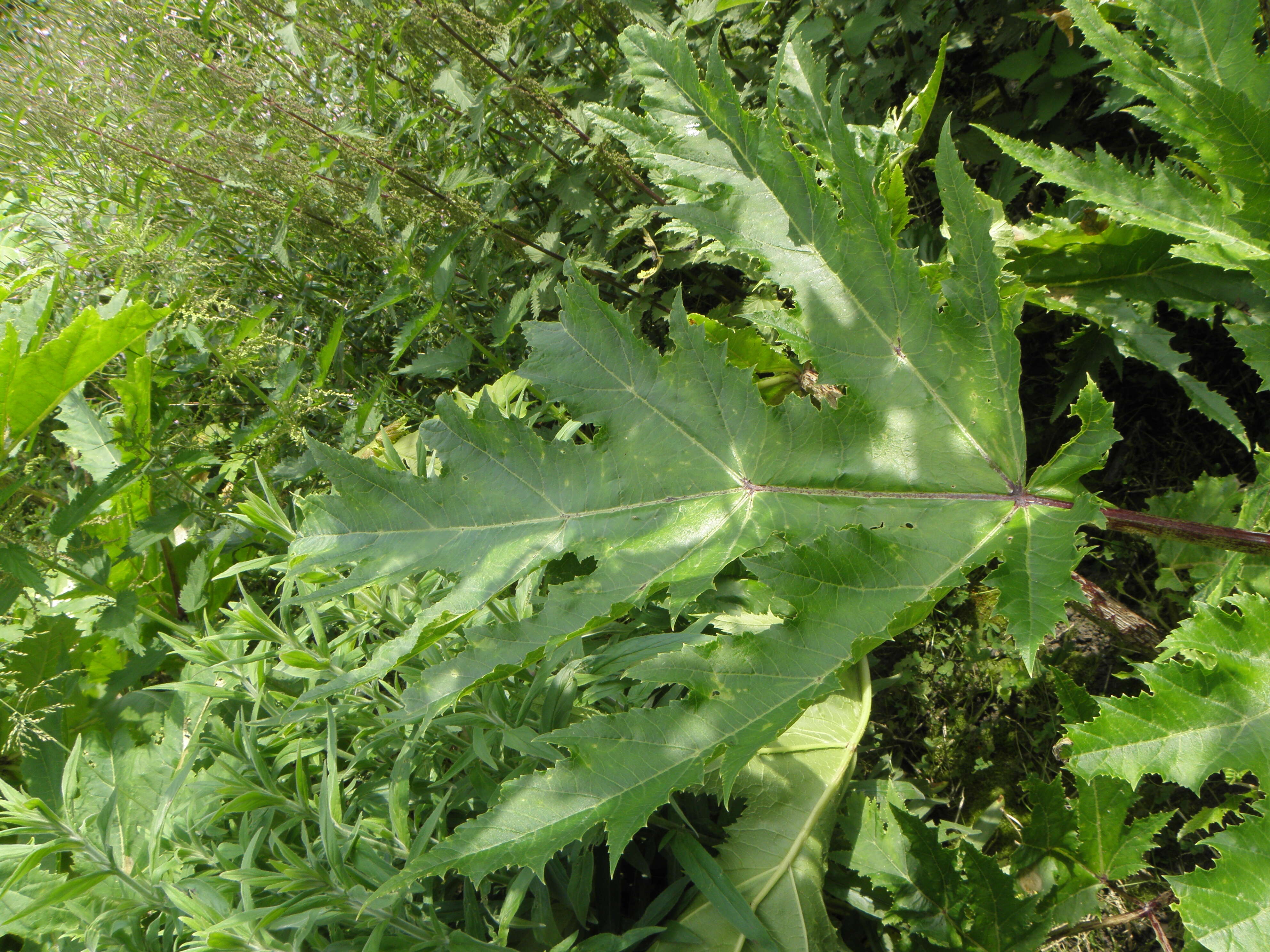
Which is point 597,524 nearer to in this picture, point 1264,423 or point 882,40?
point 1264,423

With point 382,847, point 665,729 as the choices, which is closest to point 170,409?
point 382,847

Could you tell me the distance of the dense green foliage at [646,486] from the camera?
1015mm

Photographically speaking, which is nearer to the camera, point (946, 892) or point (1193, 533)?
point (1193, 533)

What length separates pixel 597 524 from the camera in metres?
1.12

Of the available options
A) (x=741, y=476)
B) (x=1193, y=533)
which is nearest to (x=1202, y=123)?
(x=1193, y=533)

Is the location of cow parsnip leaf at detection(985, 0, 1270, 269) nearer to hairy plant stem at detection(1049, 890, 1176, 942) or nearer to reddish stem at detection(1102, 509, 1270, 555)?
reddish stem at detection(1102, 509, 1270, 555)

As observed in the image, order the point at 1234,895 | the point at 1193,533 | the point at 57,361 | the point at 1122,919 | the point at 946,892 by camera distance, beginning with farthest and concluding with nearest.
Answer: the point at 57,361
the point at 1122,919
the point at 946,892
the point at 1193,533
the point at 1234,895

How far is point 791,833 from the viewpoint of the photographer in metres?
1.48

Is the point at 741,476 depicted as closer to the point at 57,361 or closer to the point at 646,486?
the point at 646,486

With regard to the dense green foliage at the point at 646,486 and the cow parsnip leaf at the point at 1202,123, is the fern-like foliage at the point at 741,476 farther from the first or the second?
the cow parsnip leaf at the point at 1202,123

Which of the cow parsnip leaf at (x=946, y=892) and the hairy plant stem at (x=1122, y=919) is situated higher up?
the cow parsnip leaf at (x=946, y=892)

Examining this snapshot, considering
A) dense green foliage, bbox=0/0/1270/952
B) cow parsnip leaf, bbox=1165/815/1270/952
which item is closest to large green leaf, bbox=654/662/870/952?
dense green foliage, bbox=0/0/1270/952

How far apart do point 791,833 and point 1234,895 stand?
75 centimetres

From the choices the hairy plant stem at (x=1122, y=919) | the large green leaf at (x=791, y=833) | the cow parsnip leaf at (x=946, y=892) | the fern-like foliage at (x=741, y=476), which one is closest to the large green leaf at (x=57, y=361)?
the fern-like foliage at (x=741, y=476)
